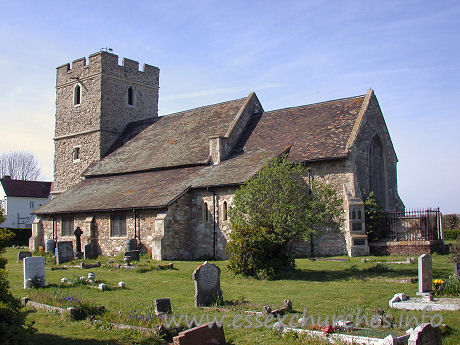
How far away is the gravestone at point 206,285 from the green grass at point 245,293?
382mm

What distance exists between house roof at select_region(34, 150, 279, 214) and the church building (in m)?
0.09

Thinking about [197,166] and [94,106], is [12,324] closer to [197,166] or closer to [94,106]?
[197,166]

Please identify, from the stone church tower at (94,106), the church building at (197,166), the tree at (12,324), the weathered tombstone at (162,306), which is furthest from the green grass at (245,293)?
the stone church tower at (94,106)

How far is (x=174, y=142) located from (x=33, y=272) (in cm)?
1849

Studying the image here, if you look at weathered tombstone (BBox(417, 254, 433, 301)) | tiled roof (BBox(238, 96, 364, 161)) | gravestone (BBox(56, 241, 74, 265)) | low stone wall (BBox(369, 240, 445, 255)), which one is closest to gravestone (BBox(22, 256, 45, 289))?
gravestone (BBox(56, 241, 74, 265))

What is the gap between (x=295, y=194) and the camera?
19250 mm

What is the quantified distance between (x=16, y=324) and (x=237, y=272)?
11090 mm

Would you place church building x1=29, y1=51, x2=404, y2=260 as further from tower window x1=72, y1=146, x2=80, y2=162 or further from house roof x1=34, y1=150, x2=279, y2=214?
tower window x1=72, y1=146, x2=80, y2=162

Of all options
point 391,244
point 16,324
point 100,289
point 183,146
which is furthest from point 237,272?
point 183,146

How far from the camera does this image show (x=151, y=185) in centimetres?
2938

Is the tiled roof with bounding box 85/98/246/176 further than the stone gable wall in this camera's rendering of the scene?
Yes

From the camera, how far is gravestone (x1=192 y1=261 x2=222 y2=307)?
12727mm

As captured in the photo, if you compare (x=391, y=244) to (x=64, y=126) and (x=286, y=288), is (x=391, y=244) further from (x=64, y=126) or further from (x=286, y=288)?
(x=64, y=126)

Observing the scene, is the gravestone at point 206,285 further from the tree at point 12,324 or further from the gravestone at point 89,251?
the gravestone at point 89,251
